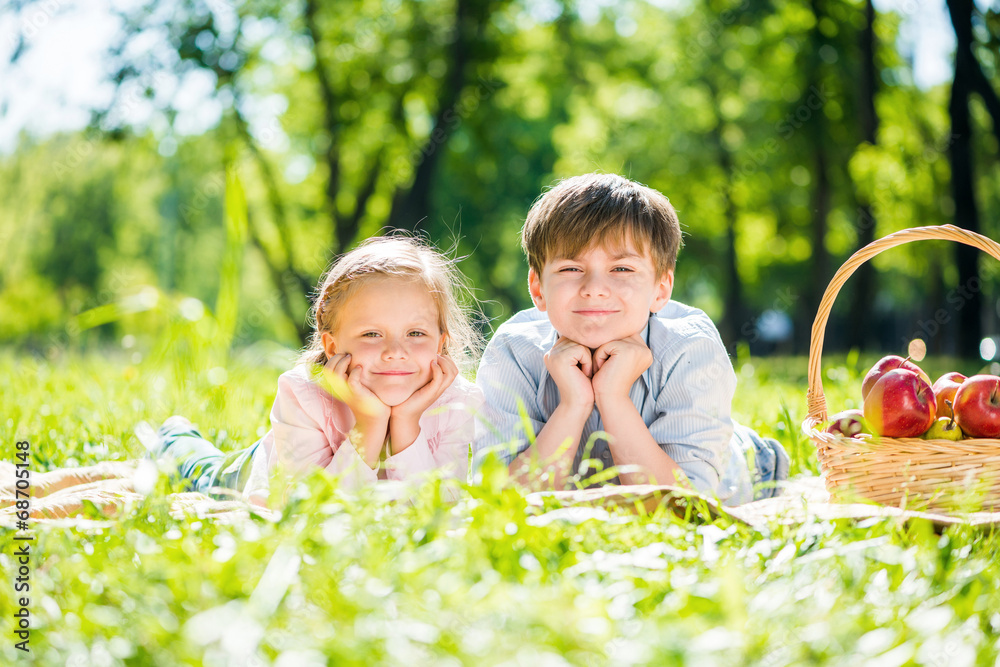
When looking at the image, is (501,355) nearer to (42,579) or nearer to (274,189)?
(42,579)

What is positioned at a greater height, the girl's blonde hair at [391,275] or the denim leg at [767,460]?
the girl's blonde hair at [391,275]

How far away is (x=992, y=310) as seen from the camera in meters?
25.1

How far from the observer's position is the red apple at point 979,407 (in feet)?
7.91

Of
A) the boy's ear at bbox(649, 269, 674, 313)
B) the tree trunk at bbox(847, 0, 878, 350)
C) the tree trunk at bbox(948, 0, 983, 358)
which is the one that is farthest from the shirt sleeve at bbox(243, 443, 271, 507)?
the tree trunk at bbox(847, 0, 878, 350)

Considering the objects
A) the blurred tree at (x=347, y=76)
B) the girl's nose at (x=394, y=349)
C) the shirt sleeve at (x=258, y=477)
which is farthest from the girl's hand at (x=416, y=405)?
the blurred tree at (x=347, y=76)

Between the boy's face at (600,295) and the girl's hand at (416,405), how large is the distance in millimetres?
416

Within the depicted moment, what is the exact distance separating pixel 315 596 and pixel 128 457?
2.34 metres

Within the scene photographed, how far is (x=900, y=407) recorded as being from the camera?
240 cm

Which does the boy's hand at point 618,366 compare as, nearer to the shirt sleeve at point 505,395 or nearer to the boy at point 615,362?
the boy at point 615,362

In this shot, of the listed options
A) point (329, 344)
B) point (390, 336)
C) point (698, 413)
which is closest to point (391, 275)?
point (390, 336)

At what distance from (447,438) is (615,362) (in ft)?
2.13

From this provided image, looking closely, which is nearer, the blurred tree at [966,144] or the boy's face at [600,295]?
the boy's face at [600,295]

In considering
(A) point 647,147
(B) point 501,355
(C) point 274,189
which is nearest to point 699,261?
(A) point 647,147

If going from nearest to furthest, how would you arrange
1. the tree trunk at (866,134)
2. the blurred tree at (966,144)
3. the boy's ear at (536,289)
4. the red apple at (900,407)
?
the red apple at (900,407) → the boy's ear at (536,289) → the blurred tree at (966,144) → the tree trunk at (866,134)
